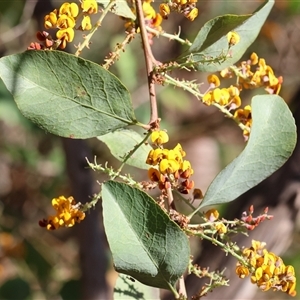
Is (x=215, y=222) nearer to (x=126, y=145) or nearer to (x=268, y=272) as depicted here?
(x=268, y=272)

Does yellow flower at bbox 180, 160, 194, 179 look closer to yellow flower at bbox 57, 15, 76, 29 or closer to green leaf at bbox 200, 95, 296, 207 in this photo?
green leaf at bbox 200, 95, 296, 207

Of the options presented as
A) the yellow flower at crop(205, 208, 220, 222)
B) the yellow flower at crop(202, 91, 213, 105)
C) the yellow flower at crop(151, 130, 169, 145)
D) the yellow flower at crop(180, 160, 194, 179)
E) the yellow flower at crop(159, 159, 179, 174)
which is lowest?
the yellow flower at crop(205, 208, 220, 222)

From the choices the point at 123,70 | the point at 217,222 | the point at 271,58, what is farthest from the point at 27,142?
the point at 217,222

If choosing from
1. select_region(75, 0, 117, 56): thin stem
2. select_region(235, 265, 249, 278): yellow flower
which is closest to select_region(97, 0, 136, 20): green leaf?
select_region(75, 0, 117, 56): thin stem

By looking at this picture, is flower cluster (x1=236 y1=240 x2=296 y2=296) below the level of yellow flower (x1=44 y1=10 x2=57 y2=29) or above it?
below

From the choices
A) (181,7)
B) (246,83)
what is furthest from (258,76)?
(181,7)

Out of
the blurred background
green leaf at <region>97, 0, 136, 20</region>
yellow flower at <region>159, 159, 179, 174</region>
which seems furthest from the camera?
the blurred background

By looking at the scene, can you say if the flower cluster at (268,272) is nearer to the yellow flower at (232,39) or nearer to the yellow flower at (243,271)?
the yellow flower at (243,271)
